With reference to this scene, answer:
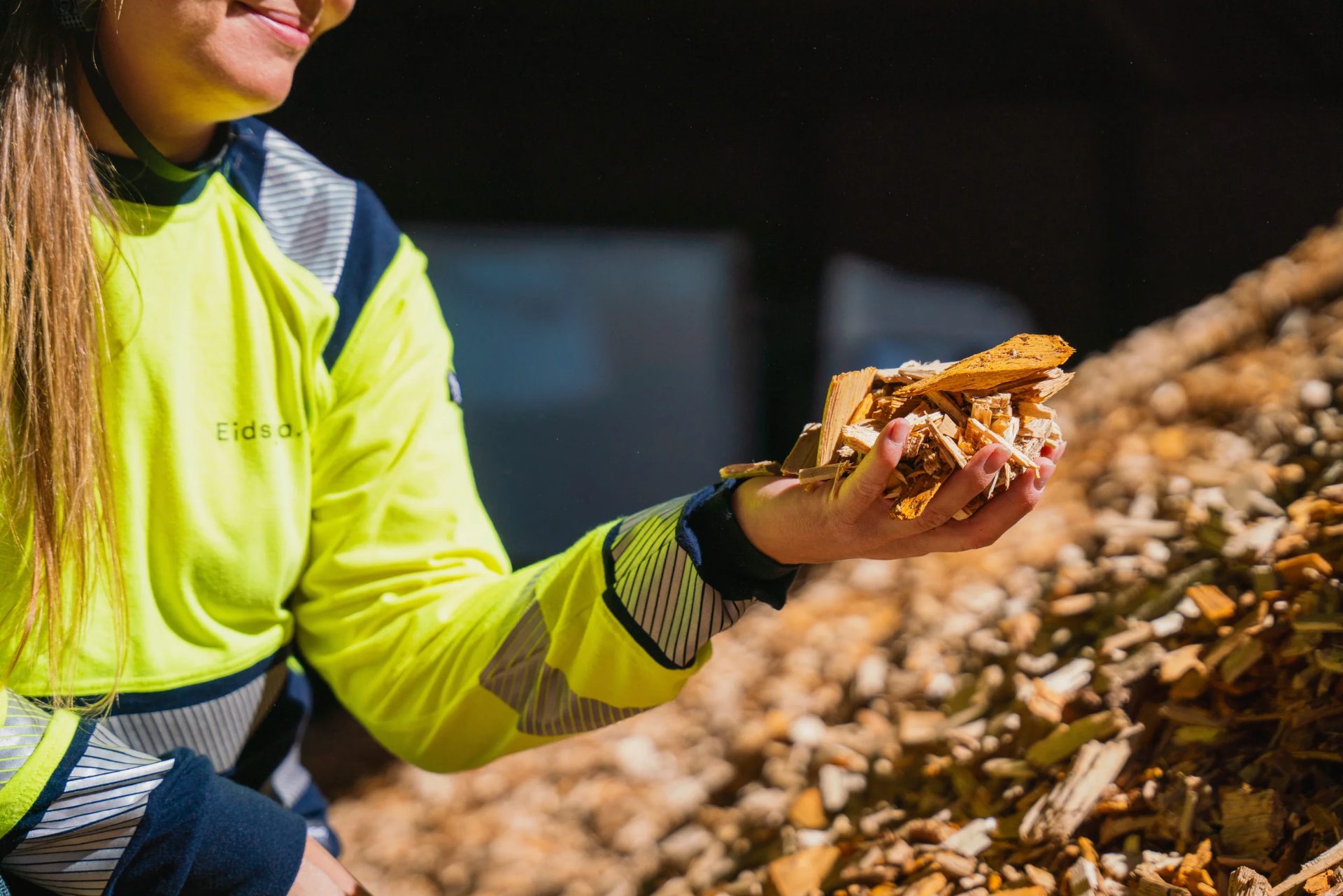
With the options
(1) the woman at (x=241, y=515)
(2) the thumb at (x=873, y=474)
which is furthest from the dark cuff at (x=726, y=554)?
(2) the thumb at (x=873, y=474)

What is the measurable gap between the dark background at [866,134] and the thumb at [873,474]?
2.39 feet

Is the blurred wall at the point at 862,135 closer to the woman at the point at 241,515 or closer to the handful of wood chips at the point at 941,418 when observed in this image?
the woman at the point at 241,515

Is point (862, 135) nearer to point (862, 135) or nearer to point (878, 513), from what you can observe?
point (862, 135)

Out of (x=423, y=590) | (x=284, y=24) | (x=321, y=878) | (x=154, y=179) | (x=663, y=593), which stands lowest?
(x=321, y=878)

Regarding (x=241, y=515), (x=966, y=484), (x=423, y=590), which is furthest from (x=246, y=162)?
(x=966, y=484)

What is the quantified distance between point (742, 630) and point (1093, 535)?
563mm

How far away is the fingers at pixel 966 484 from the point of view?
1.98 ft

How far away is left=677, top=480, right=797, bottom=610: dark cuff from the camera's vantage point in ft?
2.46

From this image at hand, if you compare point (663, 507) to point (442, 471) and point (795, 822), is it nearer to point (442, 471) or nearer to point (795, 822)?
point (442, 471)

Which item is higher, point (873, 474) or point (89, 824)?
point (873, 474)

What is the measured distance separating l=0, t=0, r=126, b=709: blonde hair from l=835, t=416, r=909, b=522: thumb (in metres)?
0.59

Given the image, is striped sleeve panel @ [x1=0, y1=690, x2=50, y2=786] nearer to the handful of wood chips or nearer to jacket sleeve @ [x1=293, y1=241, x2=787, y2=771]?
jacket sleeve @ [x1=293, y1=241, x2=787, y2=771]

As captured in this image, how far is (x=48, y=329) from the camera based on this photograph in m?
0.81

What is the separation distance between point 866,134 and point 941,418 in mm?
714
